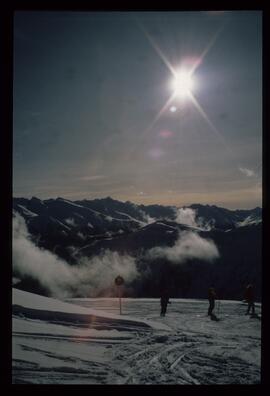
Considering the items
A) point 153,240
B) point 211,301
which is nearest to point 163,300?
point 211,301

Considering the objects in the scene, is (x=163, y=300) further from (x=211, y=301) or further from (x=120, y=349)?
(x=120, y=349)

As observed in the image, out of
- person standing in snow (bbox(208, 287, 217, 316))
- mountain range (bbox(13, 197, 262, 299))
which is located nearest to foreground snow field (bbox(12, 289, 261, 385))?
person standing in snow (bbox(208, 287, 217, 316))

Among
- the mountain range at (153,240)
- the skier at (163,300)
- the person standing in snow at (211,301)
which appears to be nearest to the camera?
the person standing in snow at (211,301)

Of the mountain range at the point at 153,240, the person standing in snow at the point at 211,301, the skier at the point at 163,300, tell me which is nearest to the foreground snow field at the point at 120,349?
the person standing in snow at the point at 211,301

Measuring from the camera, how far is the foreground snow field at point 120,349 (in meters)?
5.59

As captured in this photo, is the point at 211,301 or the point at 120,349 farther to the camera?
the point at 211,301

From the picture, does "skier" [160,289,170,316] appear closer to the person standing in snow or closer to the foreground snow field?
the person standing in snow

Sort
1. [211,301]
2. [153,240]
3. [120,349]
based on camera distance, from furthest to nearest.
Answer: [153,240] → [211,301] → [120,349]

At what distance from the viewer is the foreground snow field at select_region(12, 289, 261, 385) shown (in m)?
5.59

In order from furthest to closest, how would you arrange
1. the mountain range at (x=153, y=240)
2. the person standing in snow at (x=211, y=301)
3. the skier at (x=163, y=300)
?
the mountain range at (x=153, y=240)
the skier at (x=163, y=300)
the person standing in snow at (x=211, y=301)

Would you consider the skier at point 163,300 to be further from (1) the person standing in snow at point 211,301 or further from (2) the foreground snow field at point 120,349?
(2) the foreground snow field at point 120,349

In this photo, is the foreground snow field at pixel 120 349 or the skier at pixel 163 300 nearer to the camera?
the foreground snow field at pixel 120 349

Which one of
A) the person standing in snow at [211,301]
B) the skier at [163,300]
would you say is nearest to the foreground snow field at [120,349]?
the person standing in snow at [211,301]

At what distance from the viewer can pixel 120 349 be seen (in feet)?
22.3
